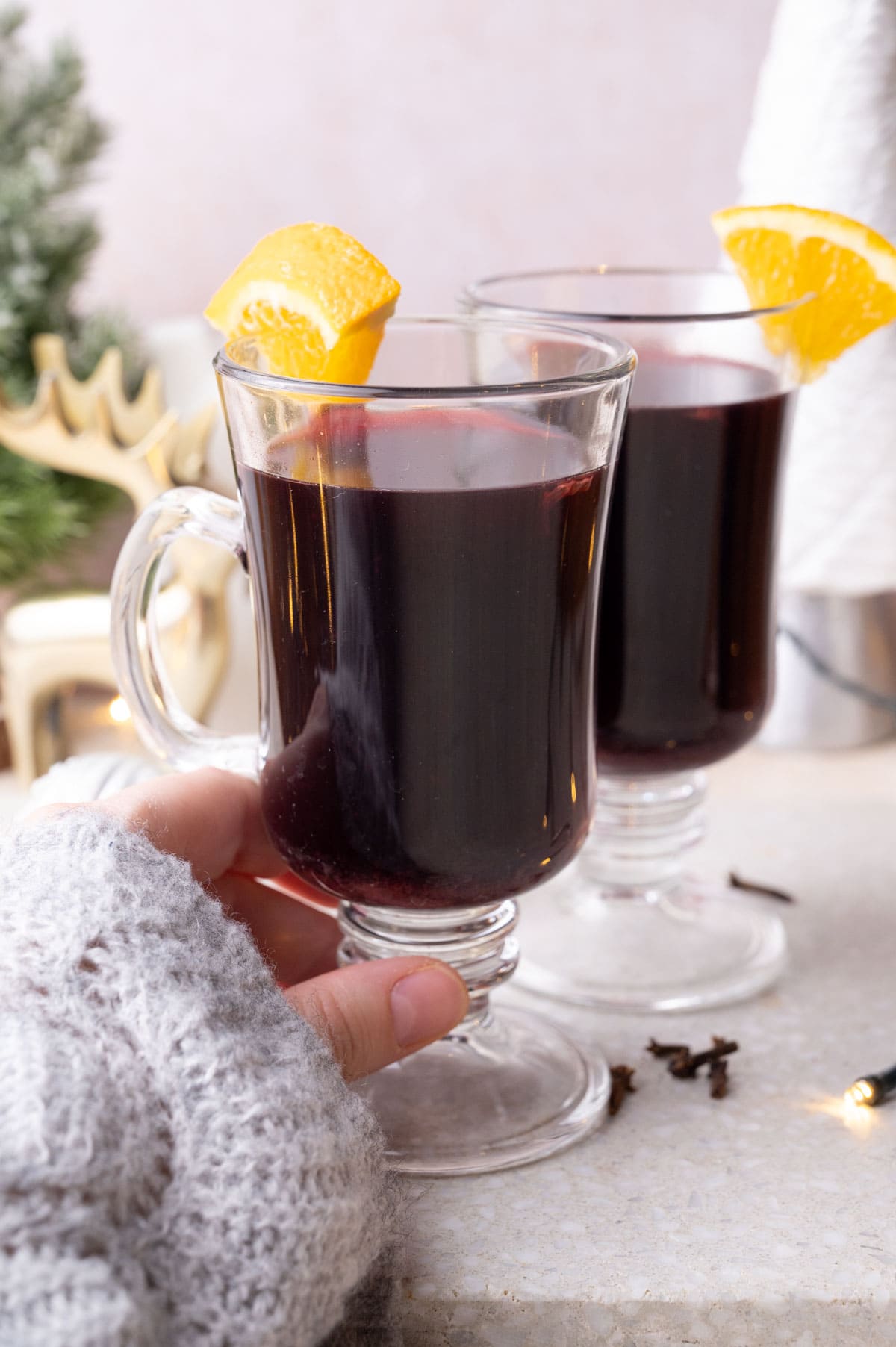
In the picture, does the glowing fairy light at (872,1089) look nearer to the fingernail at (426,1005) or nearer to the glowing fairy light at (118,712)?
the fingernail at (426,1005)

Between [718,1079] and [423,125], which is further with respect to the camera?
[423,125]

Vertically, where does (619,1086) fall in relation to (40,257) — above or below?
below

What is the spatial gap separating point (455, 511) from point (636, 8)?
3.16 feet

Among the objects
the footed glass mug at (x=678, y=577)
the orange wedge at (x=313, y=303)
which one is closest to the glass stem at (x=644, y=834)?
the footed glass mug at (x=678, y=577)

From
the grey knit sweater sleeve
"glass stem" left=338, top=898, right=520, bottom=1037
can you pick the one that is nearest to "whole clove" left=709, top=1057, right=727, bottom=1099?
"glass stem" left=338, top=898, right=520, bottom=1037

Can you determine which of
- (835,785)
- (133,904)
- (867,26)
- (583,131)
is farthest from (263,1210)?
(583,131)

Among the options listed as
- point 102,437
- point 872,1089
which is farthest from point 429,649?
point 102,437

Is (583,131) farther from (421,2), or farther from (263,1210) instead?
(263,1210)

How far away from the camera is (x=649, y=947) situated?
1.00 metres

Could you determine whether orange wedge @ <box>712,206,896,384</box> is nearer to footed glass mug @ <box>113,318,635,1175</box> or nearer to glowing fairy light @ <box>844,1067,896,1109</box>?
footed glass mug @ <box>113,318,635,1175</box>

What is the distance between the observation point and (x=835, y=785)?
1.25 metres

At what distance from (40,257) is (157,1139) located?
978 mm

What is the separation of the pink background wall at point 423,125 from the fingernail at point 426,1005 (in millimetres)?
963

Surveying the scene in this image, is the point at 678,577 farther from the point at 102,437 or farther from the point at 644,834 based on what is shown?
the point at 102,437
